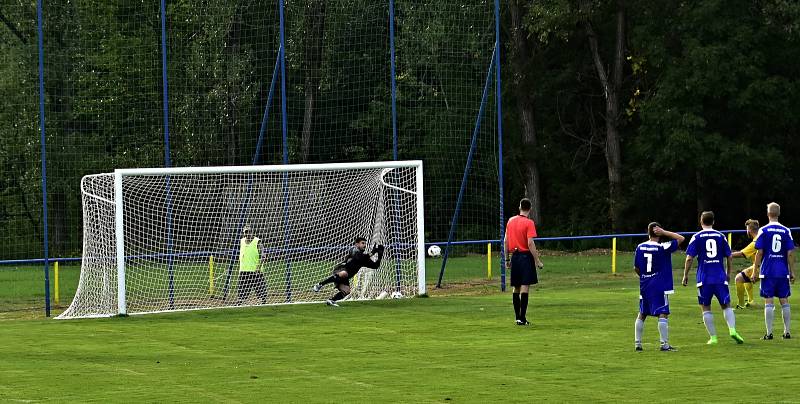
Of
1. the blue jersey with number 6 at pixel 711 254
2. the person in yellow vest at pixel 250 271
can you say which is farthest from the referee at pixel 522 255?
the person in yellow vest at pixel 250 271

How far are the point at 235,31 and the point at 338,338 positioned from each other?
76.6 ft

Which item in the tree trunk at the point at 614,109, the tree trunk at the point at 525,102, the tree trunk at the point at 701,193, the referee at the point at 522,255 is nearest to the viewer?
the referee at the point at 522,255

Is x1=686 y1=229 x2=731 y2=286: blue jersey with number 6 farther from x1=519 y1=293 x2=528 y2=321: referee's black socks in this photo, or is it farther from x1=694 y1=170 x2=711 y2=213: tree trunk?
x1=694 y1=170 x2=711 y2=213: tree trunk

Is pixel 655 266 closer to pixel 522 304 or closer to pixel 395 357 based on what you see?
pixel 395 357

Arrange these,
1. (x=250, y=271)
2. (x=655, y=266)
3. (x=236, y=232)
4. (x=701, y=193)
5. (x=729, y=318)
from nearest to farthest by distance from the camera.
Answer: (x=655, y=266) → (x=729, y=318) → (x=250, y=271) → (x=236, y=232) → (x=701, y=193)

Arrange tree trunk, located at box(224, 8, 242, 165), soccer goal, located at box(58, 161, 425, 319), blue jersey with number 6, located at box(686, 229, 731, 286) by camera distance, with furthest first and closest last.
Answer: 1. tree trunk, located at box(224, 8, 242, 165)
2. soccer goal, located at box(58, 161, 425, 319)
3. blue jersey with number 6, located at box(686, 229, 731, 286)

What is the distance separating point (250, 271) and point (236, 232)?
2.25 m

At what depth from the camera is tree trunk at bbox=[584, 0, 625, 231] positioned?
174 feet

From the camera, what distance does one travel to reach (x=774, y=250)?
19297 millimetres

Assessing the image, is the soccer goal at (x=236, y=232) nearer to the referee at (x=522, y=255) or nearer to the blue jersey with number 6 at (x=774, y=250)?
the referee at (x=522, y=255)

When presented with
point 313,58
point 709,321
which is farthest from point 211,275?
point 313,58

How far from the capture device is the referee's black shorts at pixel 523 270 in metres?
22.0

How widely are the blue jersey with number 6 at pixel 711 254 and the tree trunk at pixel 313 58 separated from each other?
893 inches

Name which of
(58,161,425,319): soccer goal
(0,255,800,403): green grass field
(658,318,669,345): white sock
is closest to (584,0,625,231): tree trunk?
(58,161,425,319): soccer goal
